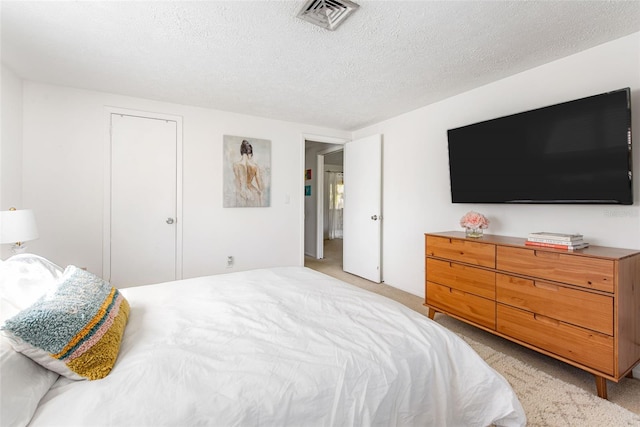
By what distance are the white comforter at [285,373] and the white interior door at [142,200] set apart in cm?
201

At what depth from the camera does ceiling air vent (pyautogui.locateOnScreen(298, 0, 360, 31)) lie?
1.65 metres

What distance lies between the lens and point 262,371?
957 millimetres

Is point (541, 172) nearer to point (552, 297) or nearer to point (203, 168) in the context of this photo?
point (552, 297)

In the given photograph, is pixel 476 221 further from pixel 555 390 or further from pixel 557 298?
pixel 555 390

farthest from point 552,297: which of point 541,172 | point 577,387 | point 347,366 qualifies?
point 347,366

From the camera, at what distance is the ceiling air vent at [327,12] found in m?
1.65

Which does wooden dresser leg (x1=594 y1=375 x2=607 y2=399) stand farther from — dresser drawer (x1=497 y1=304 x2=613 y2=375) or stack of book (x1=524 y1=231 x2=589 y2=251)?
stack of book (x1=524 y1=231 x2=589 y2=251)

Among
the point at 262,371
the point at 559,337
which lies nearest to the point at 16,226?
the point at 262,371

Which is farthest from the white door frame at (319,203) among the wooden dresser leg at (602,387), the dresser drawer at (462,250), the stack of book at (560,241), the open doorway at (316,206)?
the wooden dresser leg at (602,387)

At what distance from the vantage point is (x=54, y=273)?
1.52m

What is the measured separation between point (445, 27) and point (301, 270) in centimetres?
195

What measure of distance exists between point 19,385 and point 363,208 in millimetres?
3782

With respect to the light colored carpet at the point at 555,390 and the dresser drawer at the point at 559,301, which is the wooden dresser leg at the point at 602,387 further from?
the dresser drawer at the point at 559,301

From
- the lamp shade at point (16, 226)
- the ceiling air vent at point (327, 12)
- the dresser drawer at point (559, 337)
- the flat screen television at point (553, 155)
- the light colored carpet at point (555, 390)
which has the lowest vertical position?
the light colored carpet at point (555, 390)
